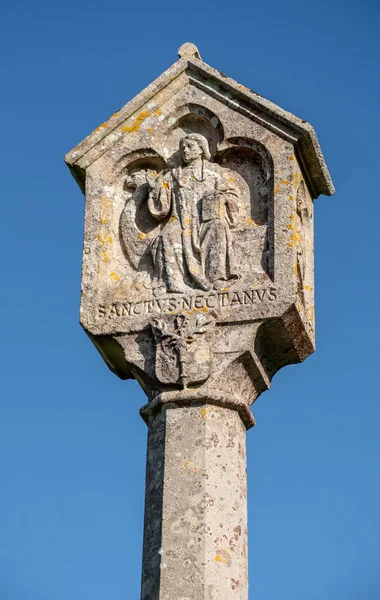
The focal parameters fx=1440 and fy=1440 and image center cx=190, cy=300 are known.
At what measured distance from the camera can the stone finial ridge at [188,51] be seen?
11609mm

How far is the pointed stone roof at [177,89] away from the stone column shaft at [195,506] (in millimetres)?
2222

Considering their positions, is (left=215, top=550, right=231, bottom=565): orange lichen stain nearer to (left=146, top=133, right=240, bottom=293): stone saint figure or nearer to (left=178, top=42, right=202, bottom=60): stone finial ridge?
(left=146, top=133, right=240, bottom=293): stone saint figure

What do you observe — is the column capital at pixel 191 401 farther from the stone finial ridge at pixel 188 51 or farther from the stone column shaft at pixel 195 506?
the stone finial ridge at pixel 188 51

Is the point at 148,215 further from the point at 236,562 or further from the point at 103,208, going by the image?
the point at 236,562

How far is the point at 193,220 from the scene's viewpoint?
1095cm

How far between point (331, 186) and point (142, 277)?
181cm

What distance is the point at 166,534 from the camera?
386 inches

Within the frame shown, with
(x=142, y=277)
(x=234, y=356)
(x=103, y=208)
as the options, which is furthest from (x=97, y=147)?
(x=234, y=356)

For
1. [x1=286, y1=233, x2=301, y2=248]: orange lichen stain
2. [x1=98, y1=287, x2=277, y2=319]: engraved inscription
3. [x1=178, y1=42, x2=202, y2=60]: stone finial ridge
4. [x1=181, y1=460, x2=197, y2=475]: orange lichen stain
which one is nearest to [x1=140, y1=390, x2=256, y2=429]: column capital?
[x1=181, y1=460, x2=197, y2=475]: orange lichen stain

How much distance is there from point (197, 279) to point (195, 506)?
174cm

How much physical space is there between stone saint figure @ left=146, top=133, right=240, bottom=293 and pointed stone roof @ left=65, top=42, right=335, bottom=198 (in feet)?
1.37

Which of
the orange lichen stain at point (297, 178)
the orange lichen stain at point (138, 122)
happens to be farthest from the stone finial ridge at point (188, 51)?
the orange lichen stain at point (297, 178)

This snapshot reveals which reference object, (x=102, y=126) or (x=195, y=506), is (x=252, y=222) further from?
(x=195, y=506)

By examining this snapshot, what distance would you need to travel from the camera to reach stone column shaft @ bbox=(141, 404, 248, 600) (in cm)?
962
